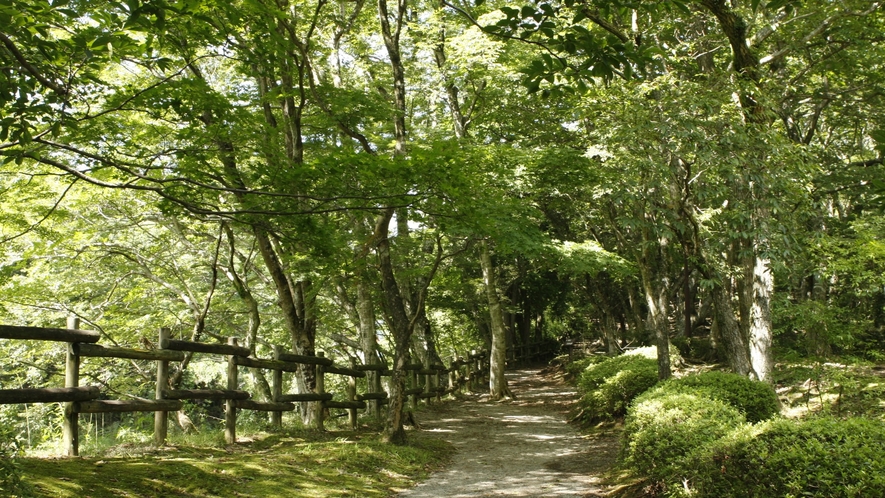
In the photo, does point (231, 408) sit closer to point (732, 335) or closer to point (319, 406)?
point (319, 406)

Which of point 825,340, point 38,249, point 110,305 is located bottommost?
point 825,340

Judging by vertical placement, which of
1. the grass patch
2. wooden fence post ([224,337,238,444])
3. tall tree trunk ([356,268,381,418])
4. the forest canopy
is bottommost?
the grass patch

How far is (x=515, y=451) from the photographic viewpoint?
10.4 meters

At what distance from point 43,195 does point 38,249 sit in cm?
213

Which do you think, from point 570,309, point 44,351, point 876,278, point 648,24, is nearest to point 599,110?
point 648,24

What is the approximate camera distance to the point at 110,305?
1403 centimetres

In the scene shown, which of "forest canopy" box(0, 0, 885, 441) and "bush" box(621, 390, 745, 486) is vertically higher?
"forest canopy" box(0, 0, 885, 441)

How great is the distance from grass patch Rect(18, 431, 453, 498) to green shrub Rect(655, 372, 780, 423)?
3.76m

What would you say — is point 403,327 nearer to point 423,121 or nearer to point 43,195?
point 43,195

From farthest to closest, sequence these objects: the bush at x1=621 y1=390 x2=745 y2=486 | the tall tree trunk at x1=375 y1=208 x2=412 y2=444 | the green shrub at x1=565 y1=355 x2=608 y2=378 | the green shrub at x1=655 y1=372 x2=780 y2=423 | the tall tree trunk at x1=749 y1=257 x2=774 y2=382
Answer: the green shrub at x1=565 y1=355 x2=608 y2=378, the tall tree trunk at x1=375 y1=208 x2=412 y2=444, the tall tree trunk at x1=749 y1=257 x2=774 y2=382, the green shrub at x1=655 y1=372 x2=780 y2=423, the bush at x1=621 y1=390 x2=745 y2=486

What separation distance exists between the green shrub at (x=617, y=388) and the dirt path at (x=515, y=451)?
591 mm

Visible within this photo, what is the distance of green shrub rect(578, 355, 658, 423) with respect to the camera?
11180 mm

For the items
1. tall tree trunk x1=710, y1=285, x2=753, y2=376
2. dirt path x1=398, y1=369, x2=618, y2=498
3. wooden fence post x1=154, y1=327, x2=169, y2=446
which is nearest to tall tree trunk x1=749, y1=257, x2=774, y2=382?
tall tree trunk x1=710, y1=285, x2=753, y2=376

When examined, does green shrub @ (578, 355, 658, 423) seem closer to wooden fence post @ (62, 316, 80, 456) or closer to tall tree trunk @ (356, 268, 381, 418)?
tall tree trunk @ (356, 268, 381, 418)
